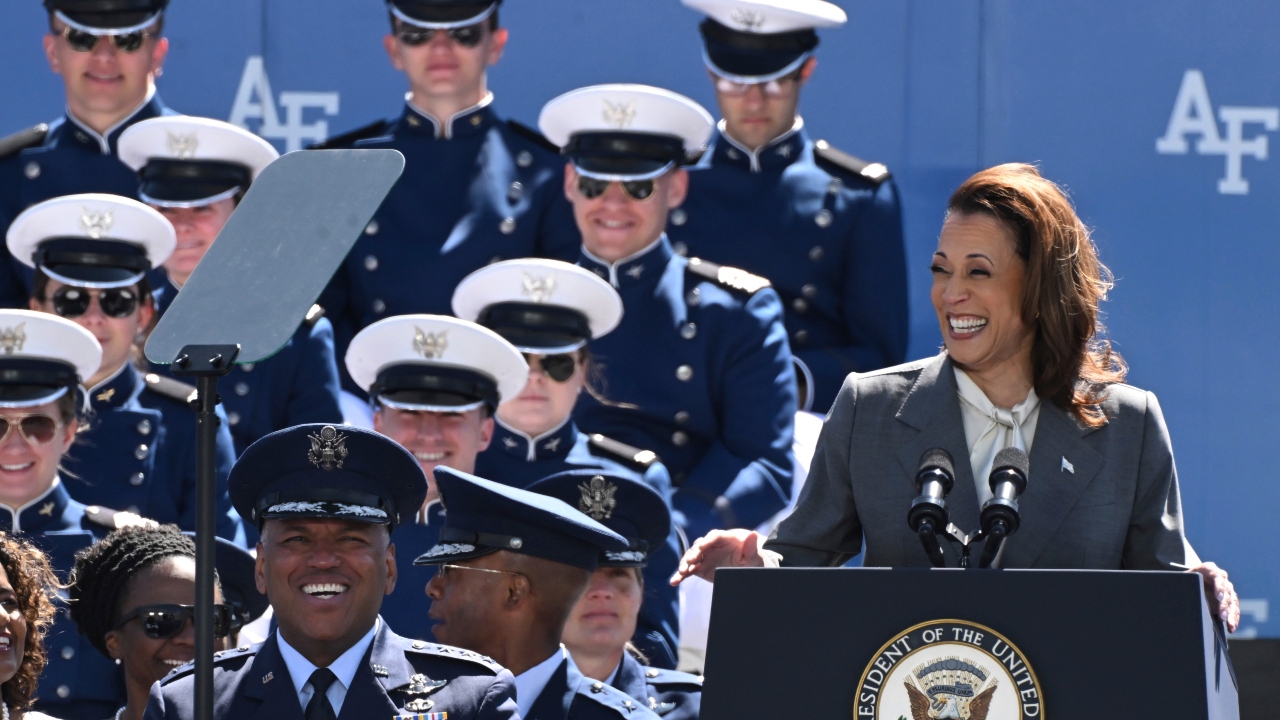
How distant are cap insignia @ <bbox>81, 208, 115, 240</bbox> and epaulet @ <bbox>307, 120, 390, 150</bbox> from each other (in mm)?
653

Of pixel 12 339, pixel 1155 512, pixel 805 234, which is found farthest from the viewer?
pixel 805 234

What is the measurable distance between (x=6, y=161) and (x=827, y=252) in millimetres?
2279

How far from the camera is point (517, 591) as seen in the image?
10.2 ft

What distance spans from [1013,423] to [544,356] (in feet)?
8.37

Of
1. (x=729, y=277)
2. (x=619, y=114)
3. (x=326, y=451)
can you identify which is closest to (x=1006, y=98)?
(x=729, y=277)

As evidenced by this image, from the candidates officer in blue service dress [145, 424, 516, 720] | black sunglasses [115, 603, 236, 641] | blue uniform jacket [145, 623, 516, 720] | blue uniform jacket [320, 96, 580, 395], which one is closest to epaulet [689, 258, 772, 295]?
blue uniform jacket [320, 96, 580, 395]

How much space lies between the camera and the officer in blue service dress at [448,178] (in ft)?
16.4

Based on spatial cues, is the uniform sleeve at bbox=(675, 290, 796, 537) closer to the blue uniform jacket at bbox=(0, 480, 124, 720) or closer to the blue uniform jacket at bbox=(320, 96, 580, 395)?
the blue uniform jacket at bbox=(320, 96, 580, 395)

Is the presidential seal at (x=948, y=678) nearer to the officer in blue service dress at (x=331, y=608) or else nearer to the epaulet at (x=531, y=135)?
the officer in blue service dress at (x=331, y=608)

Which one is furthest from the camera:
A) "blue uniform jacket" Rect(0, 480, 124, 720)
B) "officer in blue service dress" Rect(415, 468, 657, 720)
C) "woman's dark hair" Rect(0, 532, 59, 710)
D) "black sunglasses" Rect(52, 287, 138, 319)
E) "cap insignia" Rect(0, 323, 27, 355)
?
"black sunglasses" Rect(52, 287, 138, 319)

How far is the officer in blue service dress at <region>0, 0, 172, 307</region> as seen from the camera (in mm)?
4949

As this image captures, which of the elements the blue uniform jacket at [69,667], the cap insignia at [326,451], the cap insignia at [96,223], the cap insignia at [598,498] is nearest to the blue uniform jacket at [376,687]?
the cap insignia at [326,451]

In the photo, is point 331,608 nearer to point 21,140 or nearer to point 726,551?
point 726,551

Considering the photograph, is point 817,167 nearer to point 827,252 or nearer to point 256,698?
point 827,252
